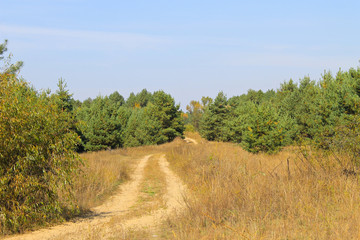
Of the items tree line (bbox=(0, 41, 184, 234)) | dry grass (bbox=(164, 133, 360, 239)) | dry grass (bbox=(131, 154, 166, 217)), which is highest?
tree line (bbox=(0, 41, 184, 234))

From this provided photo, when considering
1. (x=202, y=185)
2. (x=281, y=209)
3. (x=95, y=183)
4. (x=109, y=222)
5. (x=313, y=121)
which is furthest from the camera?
(x=313, y=121)

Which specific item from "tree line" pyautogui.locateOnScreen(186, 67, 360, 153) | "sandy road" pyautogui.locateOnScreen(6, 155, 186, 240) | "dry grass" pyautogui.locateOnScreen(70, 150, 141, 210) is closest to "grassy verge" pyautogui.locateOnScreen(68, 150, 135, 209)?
"dry grass" pyautogui.locateOnScreen(70, 150, 141, 210)

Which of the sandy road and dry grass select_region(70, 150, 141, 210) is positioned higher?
dry grass select_region(70, 150, 141, 210)

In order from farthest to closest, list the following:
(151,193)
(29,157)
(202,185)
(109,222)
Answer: (151,193) < (202,185) < (109,222) < (29,157)

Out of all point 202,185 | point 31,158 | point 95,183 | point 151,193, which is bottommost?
point 151,193

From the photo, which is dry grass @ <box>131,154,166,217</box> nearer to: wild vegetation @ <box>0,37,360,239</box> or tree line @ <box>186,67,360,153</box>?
wild vegetation @ <box>0,37,360,239</box>

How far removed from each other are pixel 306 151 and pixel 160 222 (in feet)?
16.2

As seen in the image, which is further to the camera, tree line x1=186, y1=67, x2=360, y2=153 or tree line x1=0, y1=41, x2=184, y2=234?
tree line x1=186, y1=67, x2=360, y2=153

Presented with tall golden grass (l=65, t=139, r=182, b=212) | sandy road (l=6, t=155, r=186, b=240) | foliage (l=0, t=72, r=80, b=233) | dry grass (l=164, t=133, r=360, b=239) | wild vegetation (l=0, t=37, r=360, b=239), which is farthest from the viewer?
tall golden grass (l=65, t=139, r=182, b=212)

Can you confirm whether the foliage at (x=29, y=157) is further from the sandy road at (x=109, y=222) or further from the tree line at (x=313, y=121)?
the tree line at (x=313, y=121)

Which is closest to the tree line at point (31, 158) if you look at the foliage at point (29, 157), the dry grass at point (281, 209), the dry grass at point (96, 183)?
the foliage at point (29, 157)

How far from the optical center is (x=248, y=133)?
25.4 metres

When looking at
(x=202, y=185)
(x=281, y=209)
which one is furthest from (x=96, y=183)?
(x=281, y=209)

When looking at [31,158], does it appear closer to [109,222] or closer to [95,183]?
[109,222]
